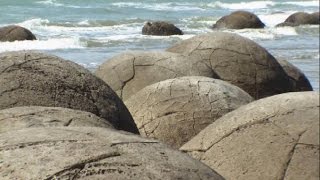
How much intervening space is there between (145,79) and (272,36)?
22529 mm

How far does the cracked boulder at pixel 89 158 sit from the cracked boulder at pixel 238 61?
A: 6.34 m

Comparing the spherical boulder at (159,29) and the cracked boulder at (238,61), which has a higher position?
the cracked boulder at (238,61)

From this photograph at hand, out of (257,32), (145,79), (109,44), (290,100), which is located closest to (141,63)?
(145,79)

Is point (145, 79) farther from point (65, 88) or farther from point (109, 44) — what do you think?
point (109, 44)

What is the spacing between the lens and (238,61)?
9539mm

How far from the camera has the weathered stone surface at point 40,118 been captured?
13.3ft

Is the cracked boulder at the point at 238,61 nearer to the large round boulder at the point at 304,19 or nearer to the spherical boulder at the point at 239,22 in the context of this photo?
the spherical boulder at the point at 239,22

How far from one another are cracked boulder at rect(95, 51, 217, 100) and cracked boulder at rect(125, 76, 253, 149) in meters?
1.52

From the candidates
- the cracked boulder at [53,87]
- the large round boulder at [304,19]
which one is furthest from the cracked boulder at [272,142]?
the large round boulder at [304,19]

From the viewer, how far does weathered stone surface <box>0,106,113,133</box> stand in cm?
406

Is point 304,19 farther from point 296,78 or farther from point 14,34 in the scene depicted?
point 296,78

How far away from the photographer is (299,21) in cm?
3725

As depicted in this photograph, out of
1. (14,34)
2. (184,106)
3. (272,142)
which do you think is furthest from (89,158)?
(14,34)

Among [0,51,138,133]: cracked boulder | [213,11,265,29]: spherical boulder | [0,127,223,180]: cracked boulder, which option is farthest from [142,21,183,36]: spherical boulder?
[0,127,223,180]: cracked boulder
